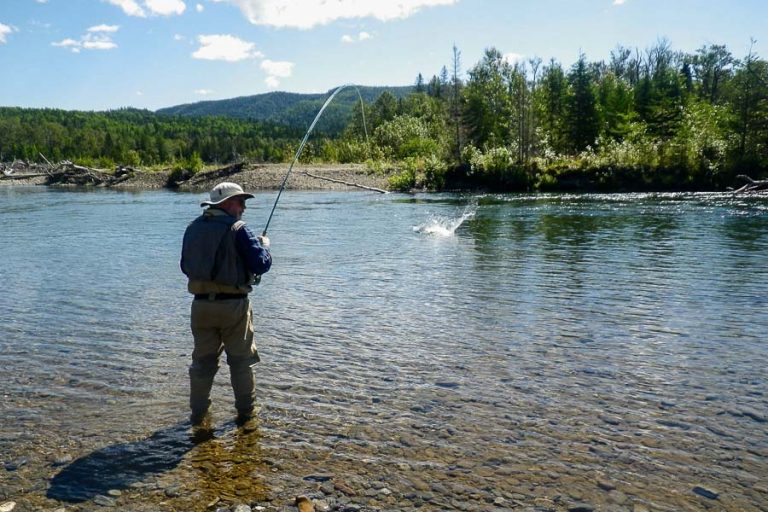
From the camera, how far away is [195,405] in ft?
20.0

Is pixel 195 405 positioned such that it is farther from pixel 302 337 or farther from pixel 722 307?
pixel 722 307

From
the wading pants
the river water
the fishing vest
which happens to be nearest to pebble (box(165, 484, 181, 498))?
the river water

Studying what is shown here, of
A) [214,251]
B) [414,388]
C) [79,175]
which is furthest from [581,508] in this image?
[79,175]

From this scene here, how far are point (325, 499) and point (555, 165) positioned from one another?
4358 cm

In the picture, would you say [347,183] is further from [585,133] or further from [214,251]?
[214,251]

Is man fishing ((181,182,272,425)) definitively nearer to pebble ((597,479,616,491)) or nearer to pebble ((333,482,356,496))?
pebble ((333,482,356,496))

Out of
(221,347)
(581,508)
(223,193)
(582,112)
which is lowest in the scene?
(581,508)

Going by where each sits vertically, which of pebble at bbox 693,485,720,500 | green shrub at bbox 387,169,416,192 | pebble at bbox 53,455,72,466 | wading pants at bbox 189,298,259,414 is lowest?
pebble at bbox 693,485,720,500

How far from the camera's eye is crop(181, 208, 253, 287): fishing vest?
5.71 metres

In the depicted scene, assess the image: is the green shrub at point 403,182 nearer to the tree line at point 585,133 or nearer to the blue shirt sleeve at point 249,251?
the tree line at point 585,133

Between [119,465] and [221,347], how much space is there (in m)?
1.44

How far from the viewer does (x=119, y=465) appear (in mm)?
5277

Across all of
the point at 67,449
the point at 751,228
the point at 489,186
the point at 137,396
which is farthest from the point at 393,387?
the point at 489,186

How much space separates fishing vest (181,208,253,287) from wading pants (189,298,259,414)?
28cm
